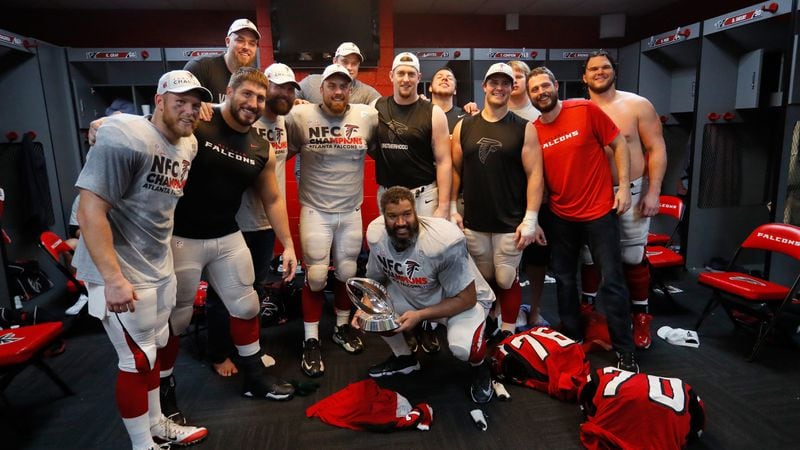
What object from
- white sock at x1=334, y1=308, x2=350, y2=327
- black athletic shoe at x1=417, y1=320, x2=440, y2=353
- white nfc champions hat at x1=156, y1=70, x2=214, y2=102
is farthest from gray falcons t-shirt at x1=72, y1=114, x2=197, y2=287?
black athletic shoe at x1=417, y1=320, x2=440, y2=353

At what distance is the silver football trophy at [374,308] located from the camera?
202 cm

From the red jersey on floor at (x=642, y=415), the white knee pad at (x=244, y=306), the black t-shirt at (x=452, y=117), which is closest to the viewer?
the red jersey on floor at (x=642, y=415)

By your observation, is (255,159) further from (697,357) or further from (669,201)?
(669,201)

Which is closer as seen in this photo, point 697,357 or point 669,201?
point 697,357

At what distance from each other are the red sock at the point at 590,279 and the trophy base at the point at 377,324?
1.67 meters

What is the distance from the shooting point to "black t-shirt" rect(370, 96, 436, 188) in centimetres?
257

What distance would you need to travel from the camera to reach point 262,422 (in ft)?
7.01

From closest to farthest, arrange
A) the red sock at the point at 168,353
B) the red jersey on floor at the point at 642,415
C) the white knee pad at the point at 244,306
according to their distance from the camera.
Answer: the red jersey on floor at the point at 642,415 → the red sock at the point at 168,353 → the white knee pad at the point at 244,306

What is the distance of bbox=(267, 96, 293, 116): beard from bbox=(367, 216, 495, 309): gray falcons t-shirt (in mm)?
800

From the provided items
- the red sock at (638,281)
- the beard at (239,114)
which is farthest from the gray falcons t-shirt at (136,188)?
the red sock at (638,281)

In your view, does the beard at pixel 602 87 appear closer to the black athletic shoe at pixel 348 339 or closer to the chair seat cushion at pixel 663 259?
the chair seat cushion at pixel 663 259

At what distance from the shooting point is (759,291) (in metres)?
2.62

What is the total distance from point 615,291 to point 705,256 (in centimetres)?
267

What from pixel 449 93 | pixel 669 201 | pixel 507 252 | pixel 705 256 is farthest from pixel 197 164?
pixel 705 256
